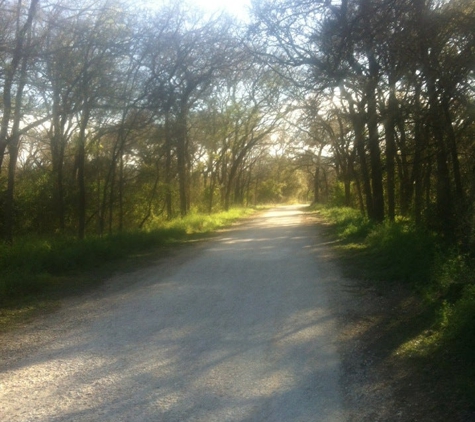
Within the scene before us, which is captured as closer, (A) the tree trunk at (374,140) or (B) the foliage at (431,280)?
(B) the foliage at (431,280)

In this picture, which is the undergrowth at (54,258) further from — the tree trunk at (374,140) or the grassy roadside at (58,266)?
the tree trunk at (374,140)

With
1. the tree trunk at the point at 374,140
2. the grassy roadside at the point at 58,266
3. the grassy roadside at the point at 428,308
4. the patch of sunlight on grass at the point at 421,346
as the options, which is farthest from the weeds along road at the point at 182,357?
the tree trunk at the point at 374,140

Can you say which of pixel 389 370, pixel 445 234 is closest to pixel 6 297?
pixel 389 370

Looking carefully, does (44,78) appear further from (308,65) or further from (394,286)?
(394,286)

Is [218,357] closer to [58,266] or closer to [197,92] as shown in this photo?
[58,266]

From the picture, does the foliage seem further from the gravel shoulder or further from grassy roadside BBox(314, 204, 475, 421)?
the gravel shoulder

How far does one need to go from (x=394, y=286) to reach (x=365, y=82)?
692cm

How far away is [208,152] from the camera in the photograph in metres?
42.8

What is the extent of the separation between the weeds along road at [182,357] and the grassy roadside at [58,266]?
26.1 inches

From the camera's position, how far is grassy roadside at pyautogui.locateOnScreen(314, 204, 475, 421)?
6383 mm

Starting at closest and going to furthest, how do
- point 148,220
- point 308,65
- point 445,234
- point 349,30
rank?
point 349,30 < point 445,234 < point 308,65 < point 148,220

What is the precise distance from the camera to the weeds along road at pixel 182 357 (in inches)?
226

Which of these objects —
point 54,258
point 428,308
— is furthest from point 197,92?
point 428,308

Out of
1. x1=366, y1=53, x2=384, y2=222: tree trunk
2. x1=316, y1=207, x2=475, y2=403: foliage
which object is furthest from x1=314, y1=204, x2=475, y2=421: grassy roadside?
x1=366, y1=53, x2=384, y2=222: tree trunk
